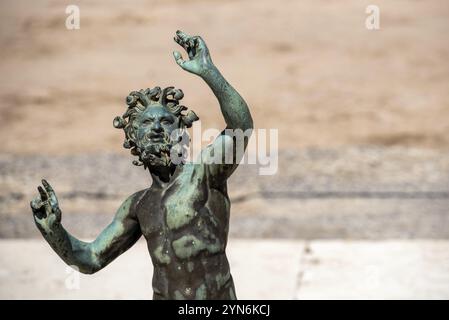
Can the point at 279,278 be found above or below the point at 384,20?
below

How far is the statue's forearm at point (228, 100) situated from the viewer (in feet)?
17.9

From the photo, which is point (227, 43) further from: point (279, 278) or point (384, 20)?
point (279, 278)

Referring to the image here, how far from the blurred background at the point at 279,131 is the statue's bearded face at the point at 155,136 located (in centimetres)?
456

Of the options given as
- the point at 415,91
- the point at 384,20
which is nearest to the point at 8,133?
the point at 415,91

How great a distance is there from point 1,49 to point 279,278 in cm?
1081

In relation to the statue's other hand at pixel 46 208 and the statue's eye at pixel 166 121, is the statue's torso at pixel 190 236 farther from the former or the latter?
the statue's other hand at pixel 46 208

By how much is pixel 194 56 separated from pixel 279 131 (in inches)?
421

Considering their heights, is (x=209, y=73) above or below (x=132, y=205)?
above

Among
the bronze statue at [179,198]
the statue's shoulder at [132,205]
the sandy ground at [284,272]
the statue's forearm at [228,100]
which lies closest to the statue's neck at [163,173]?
the bronze statue at [179,198]

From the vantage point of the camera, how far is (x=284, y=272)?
10.7m

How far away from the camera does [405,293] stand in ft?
32.9

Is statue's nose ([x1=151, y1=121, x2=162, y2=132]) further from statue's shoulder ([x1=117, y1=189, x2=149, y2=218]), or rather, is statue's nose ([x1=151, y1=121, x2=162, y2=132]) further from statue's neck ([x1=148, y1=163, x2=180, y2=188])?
statue's shoulder ([x1=117, y1=189, x2=149, y2=218])

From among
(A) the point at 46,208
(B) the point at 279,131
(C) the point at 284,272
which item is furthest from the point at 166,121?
(B) the point at 279,131
